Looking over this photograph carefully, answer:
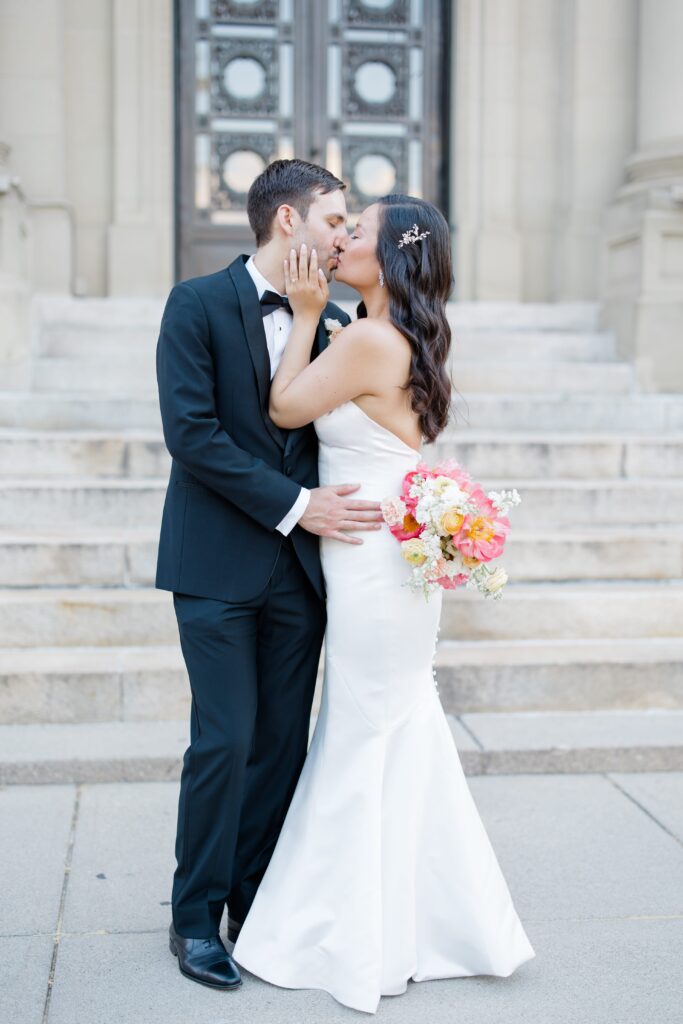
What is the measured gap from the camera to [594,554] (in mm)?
6379

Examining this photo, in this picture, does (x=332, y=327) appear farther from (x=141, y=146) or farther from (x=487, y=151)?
(x=487, y=151)

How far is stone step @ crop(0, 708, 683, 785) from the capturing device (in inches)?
188

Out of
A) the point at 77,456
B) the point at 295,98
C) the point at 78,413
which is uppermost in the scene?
the point at 295,98

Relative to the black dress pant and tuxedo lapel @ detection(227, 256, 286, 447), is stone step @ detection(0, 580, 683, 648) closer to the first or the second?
the black dress pant

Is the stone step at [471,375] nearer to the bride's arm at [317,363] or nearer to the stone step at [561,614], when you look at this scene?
the stone step at [561,614]

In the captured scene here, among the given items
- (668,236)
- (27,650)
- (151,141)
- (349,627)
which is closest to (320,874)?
(349,627)

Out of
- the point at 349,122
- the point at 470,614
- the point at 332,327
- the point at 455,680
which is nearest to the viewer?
the point at 332,327

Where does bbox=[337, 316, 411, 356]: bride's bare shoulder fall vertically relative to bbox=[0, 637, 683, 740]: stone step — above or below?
above

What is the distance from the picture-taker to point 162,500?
21.1ft

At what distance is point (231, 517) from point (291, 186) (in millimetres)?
938

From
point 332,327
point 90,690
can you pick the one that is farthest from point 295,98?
point 332,327

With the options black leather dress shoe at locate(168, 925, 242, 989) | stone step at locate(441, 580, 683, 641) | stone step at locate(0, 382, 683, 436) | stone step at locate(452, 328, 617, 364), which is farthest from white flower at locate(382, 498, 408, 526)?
stone step at locate(452, 328, 617, 364)

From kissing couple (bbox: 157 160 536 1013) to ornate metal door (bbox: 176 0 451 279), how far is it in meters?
7.04

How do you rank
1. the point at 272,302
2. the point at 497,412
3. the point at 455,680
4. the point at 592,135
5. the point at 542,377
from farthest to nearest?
1. the point at 592,135
2. the point at 542,377
3. the point at 497,412
4. the point at 455,680
5. the point at 272,302
